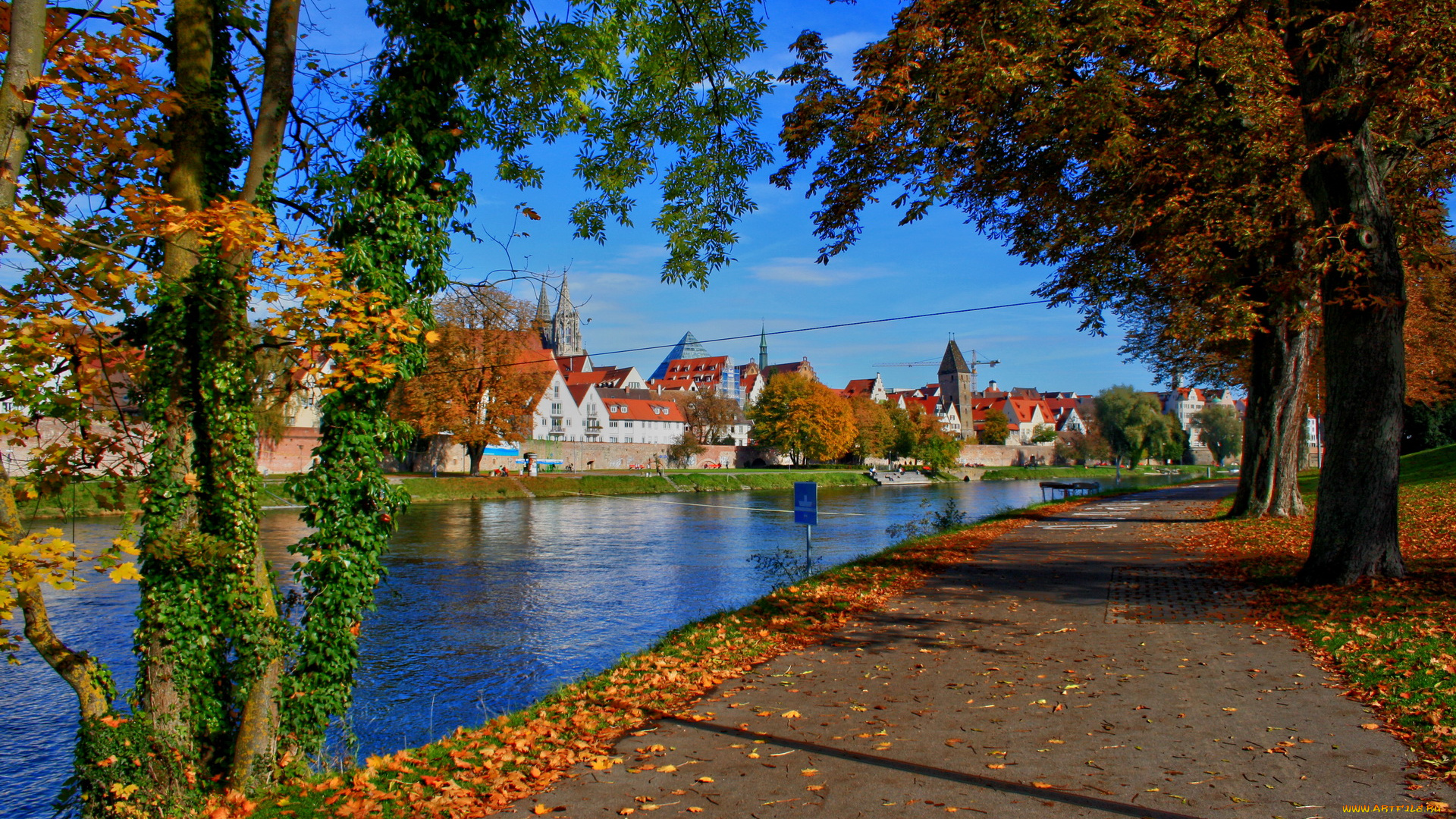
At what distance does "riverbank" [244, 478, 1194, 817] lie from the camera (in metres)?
4.88

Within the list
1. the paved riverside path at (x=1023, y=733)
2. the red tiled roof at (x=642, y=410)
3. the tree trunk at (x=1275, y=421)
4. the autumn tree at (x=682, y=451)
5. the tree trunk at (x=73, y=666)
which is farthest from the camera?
the red tiled roof at (x=642, y=410)

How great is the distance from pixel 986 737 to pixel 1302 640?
166 inches

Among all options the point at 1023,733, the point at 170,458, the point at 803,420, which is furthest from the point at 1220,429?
the point at 170,458

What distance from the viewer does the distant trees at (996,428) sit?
4764 inches

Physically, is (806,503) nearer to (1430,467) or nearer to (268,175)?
(268,175)

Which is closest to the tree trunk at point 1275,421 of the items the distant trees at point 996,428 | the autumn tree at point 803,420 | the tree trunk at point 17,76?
the tree trunk at point 17,76

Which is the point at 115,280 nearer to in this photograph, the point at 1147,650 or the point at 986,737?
→ the point at 986,737

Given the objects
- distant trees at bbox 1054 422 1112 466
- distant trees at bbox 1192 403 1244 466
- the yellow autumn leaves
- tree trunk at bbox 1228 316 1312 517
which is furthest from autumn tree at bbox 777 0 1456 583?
distant trees at bbox 1054 422 1112 466

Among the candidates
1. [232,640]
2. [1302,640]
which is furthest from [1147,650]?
[232,640]

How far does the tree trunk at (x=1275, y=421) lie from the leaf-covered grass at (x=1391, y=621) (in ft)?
10.8

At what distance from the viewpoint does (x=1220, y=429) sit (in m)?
89.2

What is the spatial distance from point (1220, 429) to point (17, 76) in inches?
4023

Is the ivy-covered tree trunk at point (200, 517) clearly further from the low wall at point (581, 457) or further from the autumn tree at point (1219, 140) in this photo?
the low wall at point (581, 457)

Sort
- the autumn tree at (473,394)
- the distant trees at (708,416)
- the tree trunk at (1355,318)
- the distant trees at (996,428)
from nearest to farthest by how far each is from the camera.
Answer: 1. the tree trunk at (1355,318)
2. the autumn tree at (473,394)
3. the distant trees at (708,416)
4. the distant trees at (996,428)
